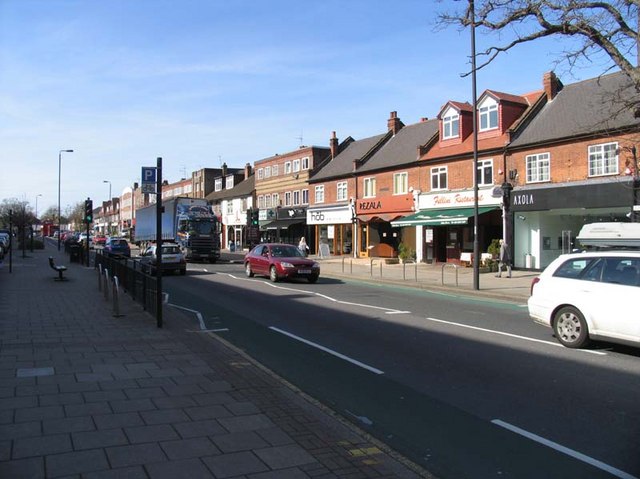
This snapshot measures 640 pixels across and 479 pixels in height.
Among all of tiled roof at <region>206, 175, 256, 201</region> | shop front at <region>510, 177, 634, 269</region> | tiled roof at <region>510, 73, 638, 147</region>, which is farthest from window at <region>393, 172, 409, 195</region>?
tiled roof at <region>206, 175, 256, 201</region>

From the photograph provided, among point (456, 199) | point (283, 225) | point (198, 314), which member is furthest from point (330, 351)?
Answer: point (283, 225)

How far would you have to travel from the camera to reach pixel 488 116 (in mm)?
29547

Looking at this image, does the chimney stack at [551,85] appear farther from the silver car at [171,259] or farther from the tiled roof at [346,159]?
the silver car at [171,259]

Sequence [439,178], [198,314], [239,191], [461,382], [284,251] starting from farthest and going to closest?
1. [239,191]
2. [439,178]
3. [284,251]
4. [198,314]
5. [461,382]

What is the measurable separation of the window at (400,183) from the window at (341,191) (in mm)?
6177

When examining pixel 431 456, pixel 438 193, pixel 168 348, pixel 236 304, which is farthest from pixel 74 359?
pixel 438 193

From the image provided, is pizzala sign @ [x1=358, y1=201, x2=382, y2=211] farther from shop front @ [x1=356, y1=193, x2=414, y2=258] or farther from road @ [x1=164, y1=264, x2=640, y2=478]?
road @ [x1=164, y1=264, x2=640, y2=478]

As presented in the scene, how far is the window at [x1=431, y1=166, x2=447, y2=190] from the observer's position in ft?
103

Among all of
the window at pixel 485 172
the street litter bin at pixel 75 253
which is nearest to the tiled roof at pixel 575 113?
the window at pixel 485 172

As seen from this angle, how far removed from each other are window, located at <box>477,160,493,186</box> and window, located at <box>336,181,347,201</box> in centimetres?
1384

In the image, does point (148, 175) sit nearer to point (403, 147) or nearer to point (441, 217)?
point (441, 217)

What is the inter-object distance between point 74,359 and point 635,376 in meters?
7.38

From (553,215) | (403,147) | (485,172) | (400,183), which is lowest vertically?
(553,215)

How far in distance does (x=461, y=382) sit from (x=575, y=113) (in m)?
22.9
